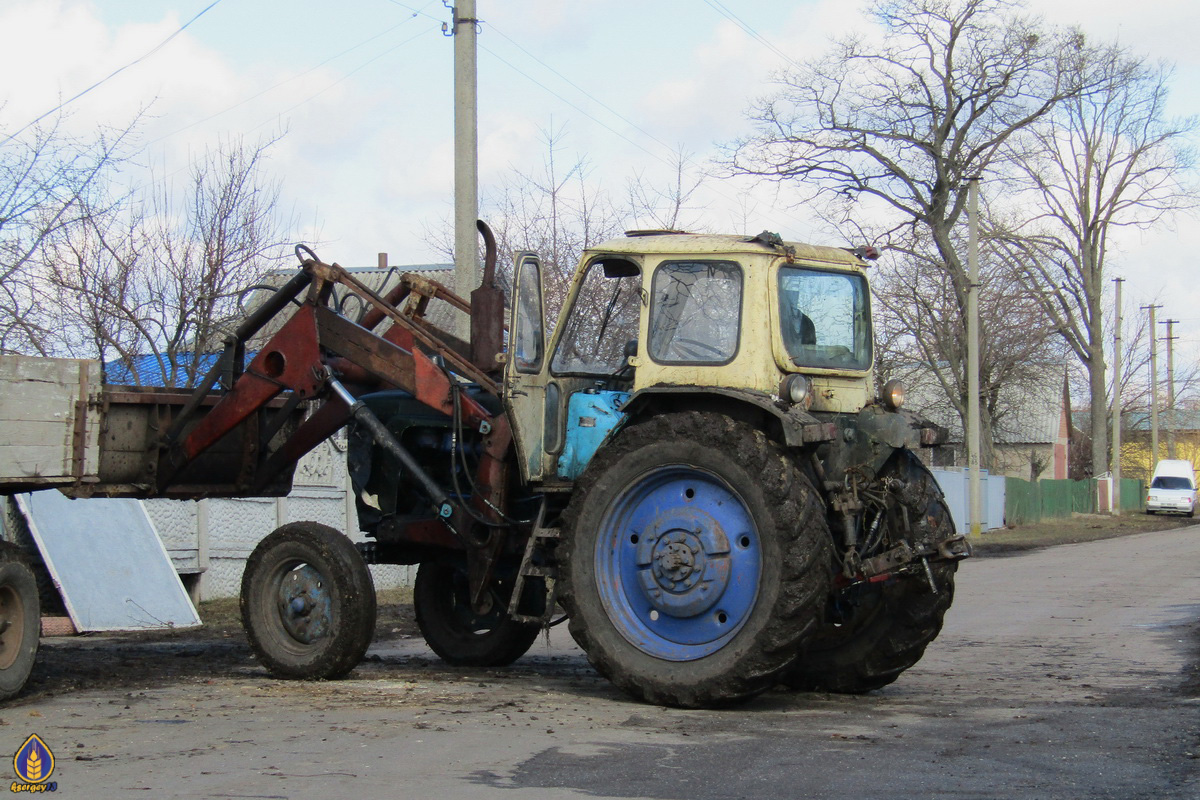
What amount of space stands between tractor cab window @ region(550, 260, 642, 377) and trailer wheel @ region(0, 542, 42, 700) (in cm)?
361

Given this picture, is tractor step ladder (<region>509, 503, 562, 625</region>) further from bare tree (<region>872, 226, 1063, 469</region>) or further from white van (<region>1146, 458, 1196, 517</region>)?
white van (<region>1146, 458, 1196, 517</region>)

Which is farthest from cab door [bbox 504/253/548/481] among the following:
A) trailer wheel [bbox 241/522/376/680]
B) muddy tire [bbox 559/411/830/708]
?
trailer wheel [bbox 241/522/376/680]

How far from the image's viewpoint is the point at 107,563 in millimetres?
13789

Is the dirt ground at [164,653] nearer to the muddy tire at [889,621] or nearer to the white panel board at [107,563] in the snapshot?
the white panel board at [107,563]

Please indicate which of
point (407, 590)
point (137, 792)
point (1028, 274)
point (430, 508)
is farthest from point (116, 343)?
point (1028, 274)

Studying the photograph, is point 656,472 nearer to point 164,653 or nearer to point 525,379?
point 525,379

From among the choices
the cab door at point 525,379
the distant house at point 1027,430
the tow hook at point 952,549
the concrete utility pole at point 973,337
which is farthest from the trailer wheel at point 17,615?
the distant house at point 1027,430

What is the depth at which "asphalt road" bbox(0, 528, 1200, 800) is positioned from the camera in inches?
240

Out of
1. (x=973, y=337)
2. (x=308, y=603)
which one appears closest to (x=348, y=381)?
(x=308, y=603)

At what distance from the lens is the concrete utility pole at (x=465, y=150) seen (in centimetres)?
1378

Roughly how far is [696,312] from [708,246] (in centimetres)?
43

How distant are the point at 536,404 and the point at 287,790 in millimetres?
3902

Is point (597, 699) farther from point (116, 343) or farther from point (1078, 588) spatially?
point (1078, 588)

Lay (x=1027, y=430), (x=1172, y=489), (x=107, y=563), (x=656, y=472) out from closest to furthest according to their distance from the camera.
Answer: (x=656, y=472) < (x=107, y=563) < (x=1172, y=489) < (x=1027, y=430)
